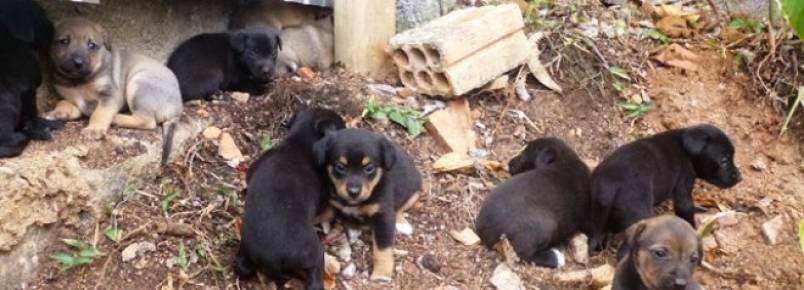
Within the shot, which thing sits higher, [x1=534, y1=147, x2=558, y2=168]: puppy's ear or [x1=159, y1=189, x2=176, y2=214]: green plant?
[x1=534, y1=147, x2=558, y2=168]: puppy's ear

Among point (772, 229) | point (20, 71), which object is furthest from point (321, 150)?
point (772, 229)

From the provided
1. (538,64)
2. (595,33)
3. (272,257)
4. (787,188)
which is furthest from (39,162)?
(787,188)

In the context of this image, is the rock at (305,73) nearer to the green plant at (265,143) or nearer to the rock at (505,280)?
the green plant at (265,143)

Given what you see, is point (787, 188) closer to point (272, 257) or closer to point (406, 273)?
point (406, 273)

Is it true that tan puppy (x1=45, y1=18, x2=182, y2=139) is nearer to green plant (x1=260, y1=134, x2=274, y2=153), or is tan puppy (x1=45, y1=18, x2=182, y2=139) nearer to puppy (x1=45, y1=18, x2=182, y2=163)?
puppy (x1=45, y1=18, x2=182, y2=163)

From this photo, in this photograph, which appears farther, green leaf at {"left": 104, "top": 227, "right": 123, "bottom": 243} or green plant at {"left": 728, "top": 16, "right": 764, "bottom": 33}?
green plant at {"left": 728, "top": 16, "right": 764, "bottom": 33}

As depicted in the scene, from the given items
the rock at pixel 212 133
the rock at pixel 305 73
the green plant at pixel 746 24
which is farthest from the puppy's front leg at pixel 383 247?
the green plant at pixel 746 24

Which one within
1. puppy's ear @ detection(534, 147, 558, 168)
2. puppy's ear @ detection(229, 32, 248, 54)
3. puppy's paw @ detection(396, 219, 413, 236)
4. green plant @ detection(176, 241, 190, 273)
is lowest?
puppy's paw @ detection(396, 219, 413, 236)

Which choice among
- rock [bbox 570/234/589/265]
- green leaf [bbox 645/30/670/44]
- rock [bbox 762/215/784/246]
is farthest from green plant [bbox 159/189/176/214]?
green leaf [bbox 645/30/670/44]

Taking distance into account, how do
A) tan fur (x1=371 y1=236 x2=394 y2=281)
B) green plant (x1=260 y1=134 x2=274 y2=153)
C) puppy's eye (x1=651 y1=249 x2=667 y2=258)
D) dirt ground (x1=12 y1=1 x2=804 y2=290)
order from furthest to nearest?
green plant (x1=260 y1=134 x2=274 y2=153)
tan fur (x1=371 y1=236 x2=394 y2=281)
dirt ground (x1=12 y1=1 x2=804 y2=290)
puppy's eye (x1=651 y1=249 x2=667 y2=258)
